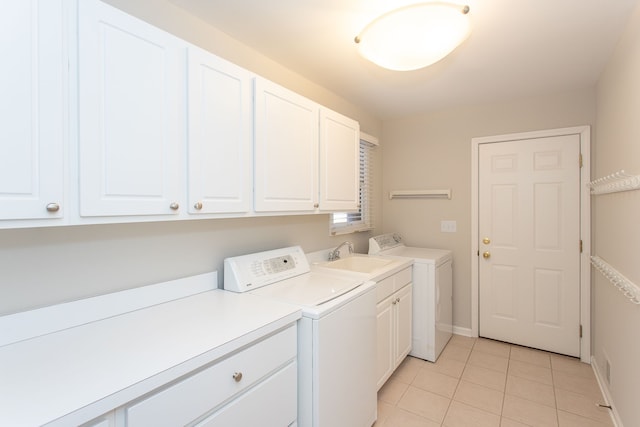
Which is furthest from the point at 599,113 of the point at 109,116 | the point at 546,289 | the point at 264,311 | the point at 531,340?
the point at 109,116

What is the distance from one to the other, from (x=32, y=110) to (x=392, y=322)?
91.5 inches

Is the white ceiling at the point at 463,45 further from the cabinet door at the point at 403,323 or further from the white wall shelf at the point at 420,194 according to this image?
the cabinet door at the point at 403,323

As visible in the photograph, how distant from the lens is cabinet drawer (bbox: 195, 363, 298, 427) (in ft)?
3.63

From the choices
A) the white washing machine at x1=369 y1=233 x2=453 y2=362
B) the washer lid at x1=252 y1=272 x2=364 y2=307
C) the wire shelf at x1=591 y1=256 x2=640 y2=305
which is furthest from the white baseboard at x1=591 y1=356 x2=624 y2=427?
the washer lid at x1=252 y1=272 x2=364 y2=307

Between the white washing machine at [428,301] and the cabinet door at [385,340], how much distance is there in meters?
0.48

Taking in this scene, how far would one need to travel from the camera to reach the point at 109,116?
3.48 ft

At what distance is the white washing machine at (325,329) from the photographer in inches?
56.6

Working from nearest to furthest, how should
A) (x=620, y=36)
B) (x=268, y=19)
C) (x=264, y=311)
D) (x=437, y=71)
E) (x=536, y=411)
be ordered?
(x=264, y=311)
(x=268, y=19)
(x=620, y=36)
(x=536, y=411)
(x=437, y=71)

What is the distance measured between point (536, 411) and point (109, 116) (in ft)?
9.58

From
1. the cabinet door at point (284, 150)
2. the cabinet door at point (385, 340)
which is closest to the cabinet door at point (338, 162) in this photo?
the cabinet door at point (284, 150)

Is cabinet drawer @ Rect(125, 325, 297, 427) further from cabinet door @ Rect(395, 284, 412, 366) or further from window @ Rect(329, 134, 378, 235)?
window @ Rect(329, 134, 378, 235)

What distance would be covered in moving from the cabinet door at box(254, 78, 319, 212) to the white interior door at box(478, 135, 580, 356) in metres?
2.05

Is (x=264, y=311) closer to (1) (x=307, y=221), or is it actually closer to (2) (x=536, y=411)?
(1) (x=307, y=221)

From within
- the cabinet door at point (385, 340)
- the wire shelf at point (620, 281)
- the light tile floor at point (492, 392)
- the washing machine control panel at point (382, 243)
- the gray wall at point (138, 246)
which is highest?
the gray wall at point (138, 246)
